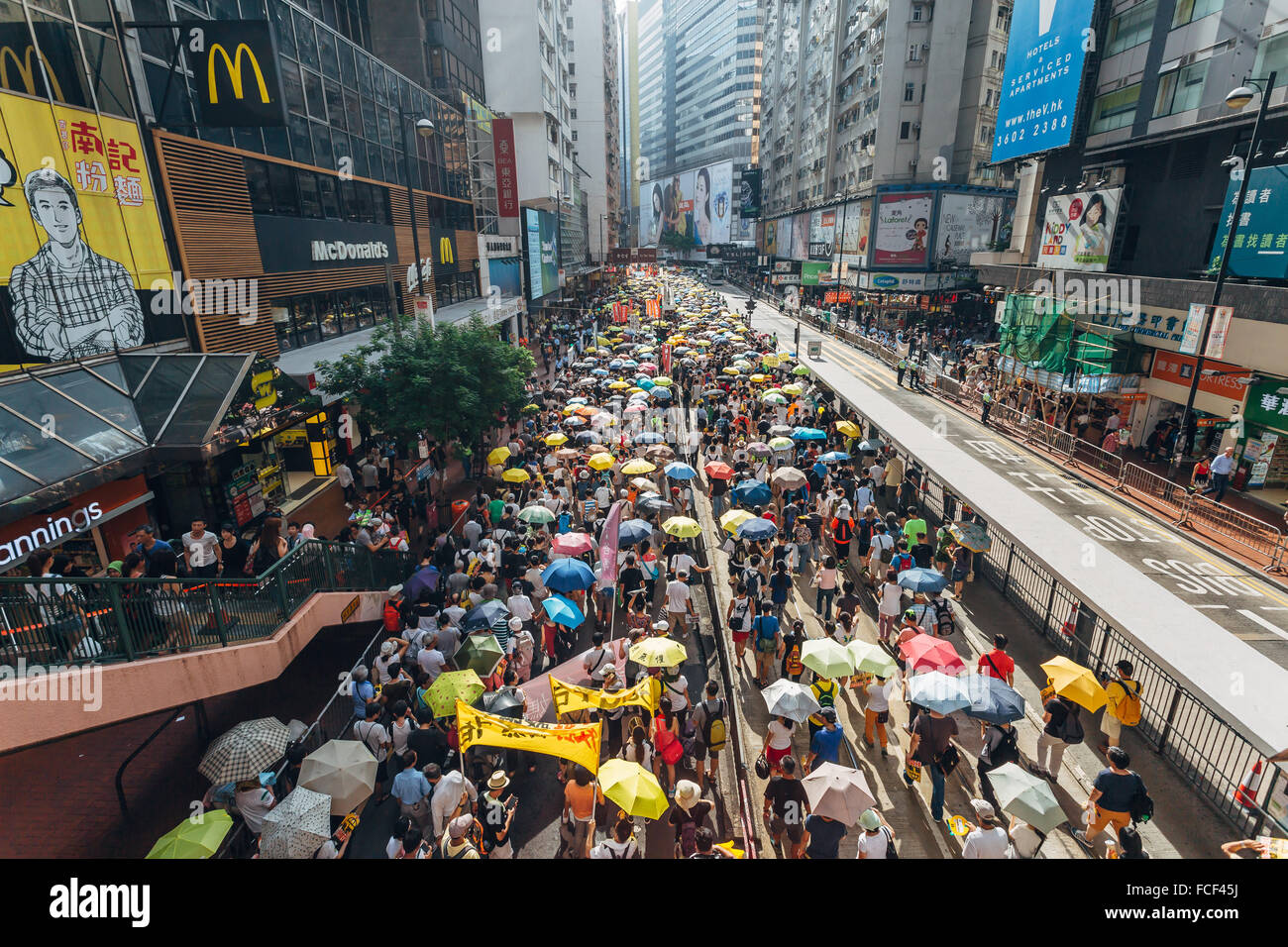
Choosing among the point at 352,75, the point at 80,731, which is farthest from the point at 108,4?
the point at 80,731

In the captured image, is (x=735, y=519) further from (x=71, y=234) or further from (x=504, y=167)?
(x=504, y=167)

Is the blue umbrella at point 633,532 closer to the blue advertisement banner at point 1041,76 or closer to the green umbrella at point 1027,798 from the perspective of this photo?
the green umbrella at point 1027,798

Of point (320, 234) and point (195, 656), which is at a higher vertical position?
point (320, 234)

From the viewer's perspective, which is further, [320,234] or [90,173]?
[320,234]

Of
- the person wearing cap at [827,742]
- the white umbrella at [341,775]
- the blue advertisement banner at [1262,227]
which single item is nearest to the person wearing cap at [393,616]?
the white umbrella at [341,775]

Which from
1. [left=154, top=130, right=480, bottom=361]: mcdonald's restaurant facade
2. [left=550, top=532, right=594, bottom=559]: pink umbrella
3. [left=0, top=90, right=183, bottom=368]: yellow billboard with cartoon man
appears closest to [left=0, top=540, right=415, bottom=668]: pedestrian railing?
[left=550, top=532, right=594, bottom=559]: pink umbrella

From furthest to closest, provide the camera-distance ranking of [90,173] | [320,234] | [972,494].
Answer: [320,234] → [972,494] → [90,173]
